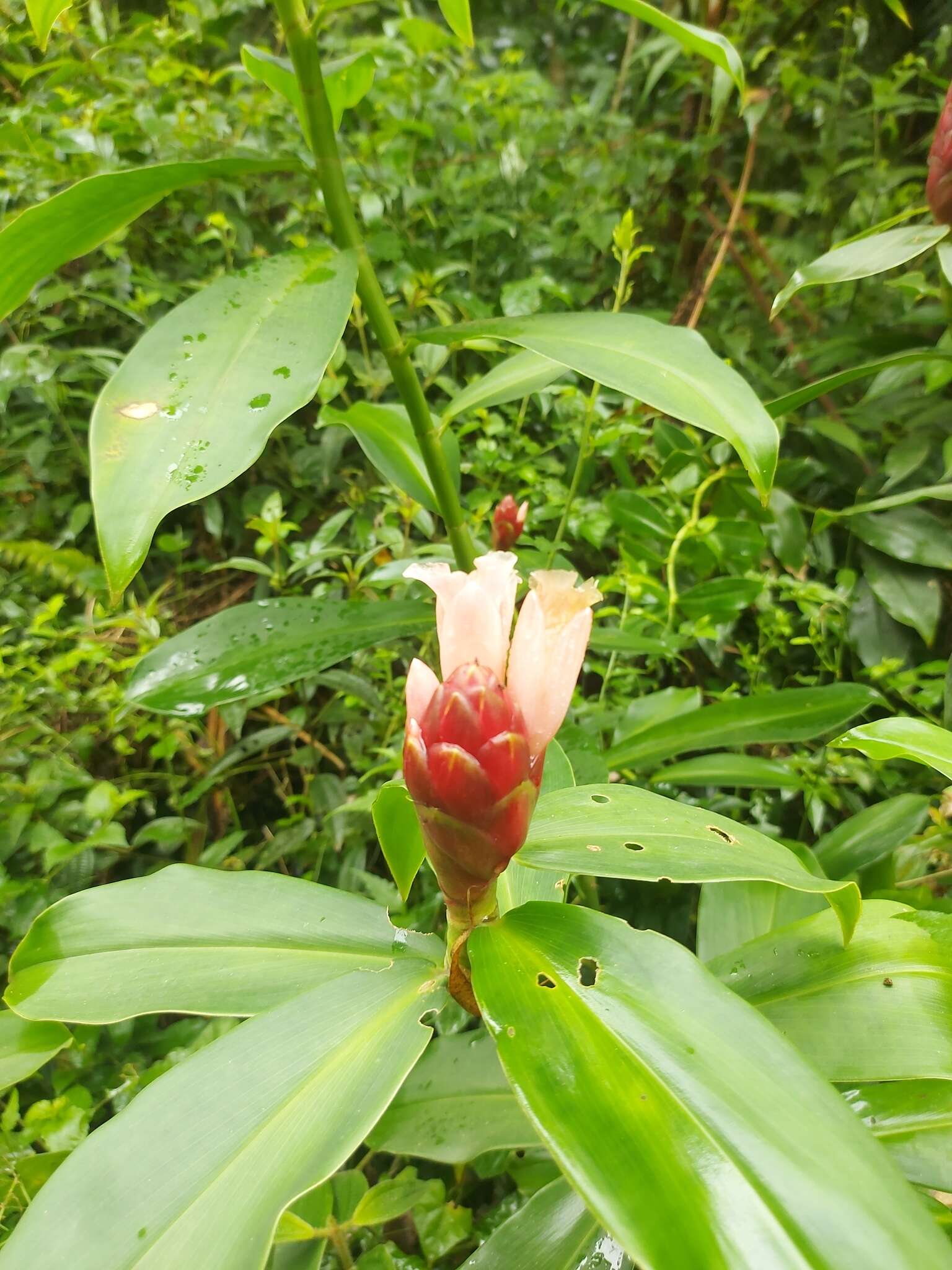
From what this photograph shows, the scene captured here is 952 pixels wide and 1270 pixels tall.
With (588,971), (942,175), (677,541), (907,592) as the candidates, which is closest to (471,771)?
(588,971)

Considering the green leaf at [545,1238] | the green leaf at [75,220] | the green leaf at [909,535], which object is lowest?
the green leaf at [909,535]

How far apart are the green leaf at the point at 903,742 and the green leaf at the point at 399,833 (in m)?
0.29

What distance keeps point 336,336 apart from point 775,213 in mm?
2077

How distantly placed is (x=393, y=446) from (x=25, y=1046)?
0.67 metres

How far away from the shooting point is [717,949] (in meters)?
0.64

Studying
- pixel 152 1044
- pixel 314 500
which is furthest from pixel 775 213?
pixel 152 1044

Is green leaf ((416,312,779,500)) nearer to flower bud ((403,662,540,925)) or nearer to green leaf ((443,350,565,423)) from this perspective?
green leaf ((443,350,565,423))

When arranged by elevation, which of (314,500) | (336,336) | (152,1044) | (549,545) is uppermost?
(336,336)

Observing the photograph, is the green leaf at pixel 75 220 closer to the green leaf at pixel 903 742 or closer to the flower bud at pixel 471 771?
the flower bud at pixel 471 771

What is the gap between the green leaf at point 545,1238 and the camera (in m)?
0.46

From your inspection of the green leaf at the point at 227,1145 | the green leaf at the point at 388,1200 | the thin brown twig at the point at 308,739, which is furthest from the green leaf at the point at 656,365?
the thin brown twig at the point at 308,739

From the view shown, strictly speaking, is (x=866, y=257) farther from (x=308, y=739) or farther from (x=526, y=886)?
(x=308, y=739)

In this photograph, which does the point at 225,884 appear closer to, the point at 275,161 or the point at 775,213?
the point at 275,161

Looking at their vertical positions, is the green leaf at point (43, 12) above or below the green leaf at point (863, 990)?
above
